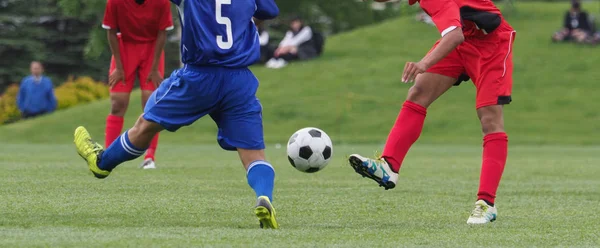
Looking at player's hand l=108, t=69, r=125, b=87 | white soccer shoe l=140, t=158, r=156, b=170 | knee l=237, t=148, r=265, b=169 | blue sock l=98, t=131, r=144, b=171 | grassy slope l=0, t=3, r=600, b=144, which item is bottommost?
grassy slope l=0, t=3, r=600, b=144

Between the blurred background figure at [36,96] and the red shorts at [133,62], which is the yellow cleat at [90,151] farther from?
the blurred background figure at [36,96]

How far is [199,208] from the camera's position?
26.1 feet

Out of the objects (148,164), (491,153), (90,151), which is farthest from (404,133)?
(148,164)

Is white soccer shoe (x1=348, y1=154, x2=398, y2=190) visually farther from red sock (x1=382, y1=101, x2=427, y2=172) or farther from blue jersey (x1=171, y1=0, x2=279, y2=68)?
blue jersey (x1=171, y1=0, x2=279, y2=68)

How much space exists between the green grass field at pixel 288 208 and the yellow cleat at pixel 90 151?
0.25 m

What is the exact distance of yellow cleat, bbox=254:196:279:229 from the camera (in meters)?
6.66

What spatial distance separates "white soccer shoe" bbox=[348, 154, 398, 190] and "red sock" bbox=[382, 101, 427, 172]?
133mm

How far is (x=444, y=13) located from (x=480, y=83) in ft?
2.06

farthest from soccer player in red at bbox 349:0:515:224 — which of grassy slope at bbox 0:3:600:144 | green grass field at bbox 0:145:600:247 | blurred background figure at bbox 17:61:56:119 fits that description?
blurred background figure at bbox 17:61:56:119

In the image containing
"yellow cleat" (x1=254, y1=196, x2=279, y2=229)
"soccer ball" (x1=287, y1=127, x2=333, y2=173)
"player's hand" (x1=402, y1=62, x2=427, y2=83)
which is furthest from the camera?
"soccer ball" (x1=287, y1=127, x2=333, y2=173)

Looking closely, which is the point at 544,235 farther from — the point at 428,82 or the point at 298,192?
the point at 298,192

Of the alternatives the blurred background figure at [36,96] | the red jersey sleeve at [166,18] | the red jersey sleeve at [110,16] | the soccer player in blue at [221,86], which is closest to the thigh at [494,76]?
the soccer player in blue at [221,86]

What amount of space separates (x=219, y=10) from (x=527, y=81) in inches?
919

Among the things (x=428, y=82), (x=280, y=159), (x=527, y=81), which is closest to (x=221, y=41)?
(x=428, y=82)
